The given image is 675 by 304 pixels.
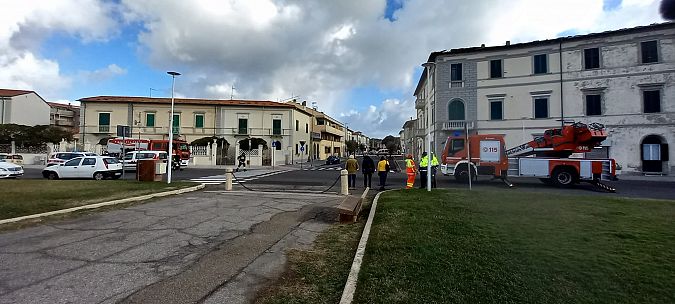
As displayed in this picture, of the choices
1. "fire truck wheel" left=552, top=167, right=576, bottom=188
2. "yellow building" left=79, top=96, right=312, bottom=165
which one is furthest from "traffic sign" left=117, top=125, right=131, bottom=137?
"yellow building" left=79, top=96, right=312, bottom=165

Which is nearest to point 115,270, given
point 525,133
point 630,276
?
point 630,276

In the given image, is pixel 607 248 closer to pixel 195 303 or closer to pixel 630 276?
pixel 630 276

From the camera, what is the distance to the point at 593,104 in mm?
26578

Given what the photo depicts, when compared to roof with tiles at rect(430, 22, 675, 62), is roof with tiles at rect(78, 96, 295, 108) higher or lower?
lower

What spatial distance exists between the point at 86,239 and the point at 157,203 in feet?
13.9

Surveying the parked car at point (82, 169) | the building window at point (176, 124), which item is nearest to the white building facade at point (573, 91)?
the parked car at point (82, 169)

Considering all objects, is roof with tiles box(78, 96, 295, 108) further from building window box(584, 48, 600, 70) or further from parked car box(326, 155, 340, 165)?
building window box(584, 48, 600, 70)

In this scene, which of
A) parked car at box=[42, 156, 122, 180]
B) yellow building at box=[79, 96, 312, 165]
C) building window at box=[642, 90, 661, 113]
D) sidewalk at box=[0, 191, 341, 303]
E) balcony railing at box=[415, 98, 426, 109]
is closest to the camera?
sidewalk at box=[0, 191, 341, 303]

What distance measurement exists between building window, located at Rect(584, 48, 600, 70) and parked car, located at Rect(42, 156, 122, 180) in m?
33.6

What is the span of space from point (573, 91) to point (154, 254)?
31.1 m

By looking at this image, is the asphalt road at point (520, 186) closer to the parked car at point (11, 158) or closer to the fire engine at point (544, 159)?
the fire engine at point (544, 159)

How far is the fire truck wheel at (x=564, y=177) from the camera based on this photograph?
15.8 m

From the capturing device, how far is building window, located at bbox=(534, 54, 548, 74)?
27.7 metres

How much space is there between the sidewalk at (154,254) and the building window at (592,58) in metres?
27.6
